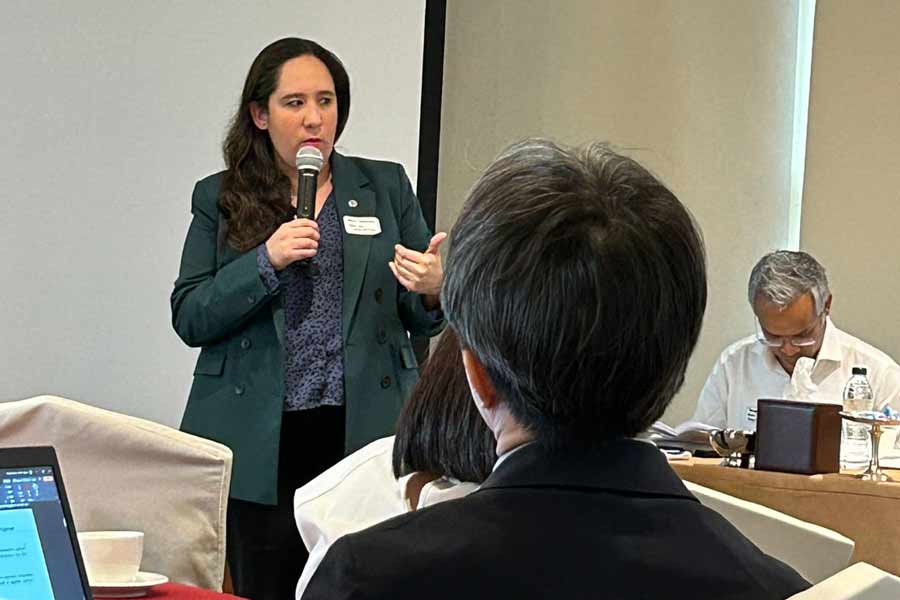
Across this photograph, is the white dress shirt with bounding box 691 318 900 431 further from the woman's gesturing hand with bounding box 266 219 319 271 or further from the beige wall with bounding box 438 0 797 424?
the woman's gesturing hand with bounding box 266 219 319 271

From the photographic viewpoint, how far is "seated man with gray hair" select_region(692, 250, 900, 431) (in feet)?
12.8

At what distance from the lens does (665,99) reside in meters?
5.18

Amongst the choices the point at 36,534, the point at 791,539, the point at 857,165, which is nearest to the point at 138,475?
the point at 36,534

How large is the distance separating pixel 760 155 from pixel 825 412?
8.45ft

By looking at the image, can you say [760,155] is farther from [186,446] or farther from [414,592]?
[414,592]

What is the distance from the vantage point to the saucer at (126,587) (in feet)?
4.89

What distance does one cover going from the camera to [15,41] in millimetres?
3438

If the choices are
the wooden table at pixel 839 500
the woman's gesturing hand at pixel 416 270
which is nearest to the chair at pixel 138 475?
the woman's gesturing hand at pixel 416 270

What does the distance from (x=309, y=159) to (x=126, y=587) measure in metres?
1.34

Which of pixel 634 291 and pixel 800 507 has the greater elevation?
pixel 634 291

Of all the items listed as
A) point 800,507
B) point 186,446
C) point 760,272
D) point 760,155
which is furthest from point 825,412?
point 760,155

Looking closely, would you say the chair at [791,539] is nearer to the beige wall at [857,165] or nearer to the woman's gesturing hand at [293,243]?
the woman's gesturing hand at [293,243]

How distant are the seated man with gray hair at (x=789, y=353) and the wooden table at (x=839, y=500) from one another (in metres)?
0.87

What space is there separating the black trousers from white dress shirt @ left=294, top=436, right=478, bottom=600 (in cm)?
88
